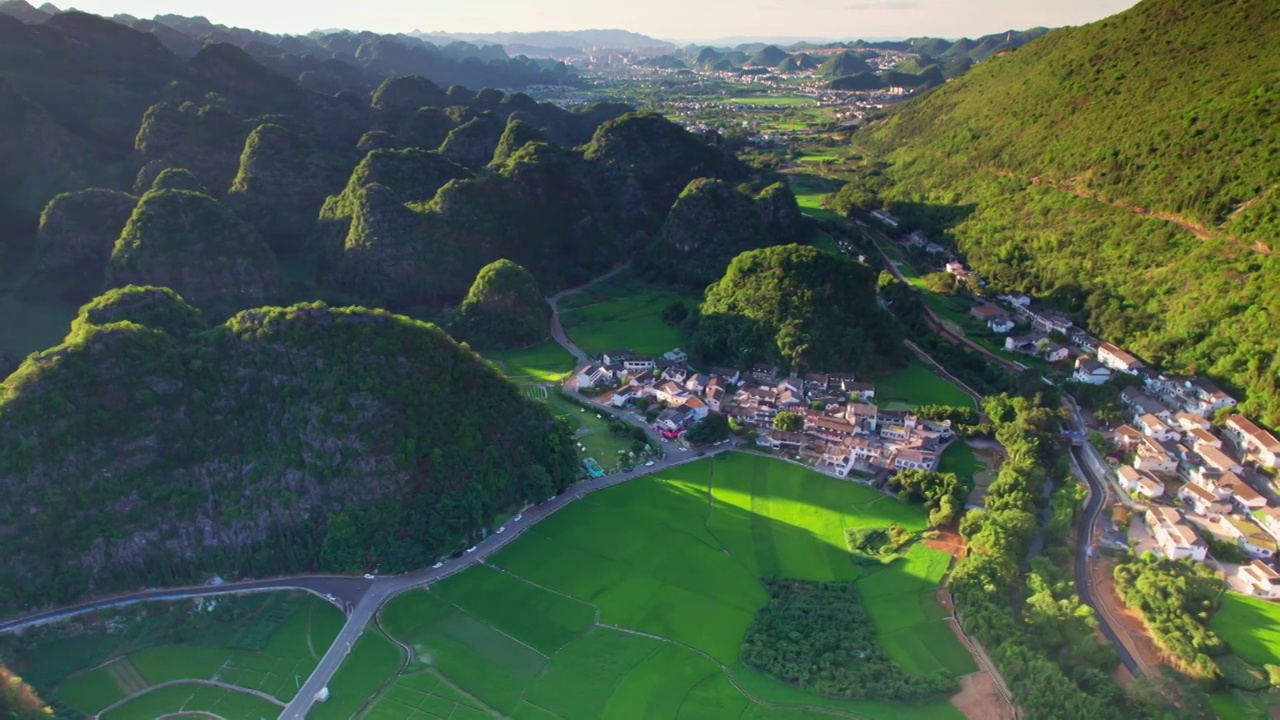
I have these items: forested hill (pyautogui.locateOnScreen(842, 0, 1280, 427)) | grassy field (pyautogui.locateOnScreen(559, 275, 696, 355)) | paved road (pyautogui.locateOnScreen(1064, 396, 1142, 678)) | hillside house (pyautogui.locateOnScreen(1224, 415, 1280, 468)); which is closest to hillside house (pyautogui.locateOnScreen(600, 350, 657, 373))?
grassy field (pyautogui.locateOnScreen(559, 275, 696, 355))

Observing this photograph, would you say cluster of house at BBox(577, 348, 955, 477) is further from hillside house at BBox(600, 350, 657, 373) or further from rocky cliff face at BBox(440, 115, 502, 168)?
rocky cliff face at BBox(440, 115, 502, 168)

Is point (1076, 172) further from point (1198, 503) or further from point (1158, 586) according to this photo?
point (1158, 586)

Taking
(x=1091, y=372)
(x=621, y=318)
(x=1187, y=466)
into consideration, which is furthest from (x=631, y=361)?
(x=1187, y=466)

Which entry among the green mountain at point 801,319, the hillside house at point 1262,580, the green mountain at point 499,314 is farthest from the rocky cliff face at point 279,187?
the hillside house at point 1262,580

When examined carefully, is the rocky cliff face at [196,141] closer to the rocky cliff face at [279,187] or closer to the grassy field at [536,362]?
the rocky cliff face at [279,187]

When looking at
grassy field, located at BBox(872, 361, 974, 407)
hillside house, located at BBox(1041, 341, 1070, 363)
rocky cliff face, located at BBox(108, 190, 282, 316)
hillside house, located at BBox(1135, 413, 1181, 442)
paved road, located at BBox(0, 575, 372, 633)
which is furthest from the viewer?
rocky cliff face, located at BBox(108, 190, 282, 316)

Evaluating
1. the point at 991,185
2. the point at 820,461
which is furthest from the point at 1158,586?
the point at 991,185
